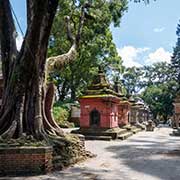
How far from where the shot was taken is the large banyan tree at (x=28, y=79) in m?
10.1

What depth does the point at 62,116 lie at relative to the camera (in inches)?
1336

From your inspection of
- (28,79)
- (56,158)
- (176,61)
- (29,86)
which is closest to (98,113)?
(29,86)

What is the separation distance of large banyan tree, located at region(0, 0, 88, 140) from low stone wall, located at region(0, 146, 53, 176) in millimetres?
790

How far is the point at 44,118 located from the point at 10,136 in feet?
5.42

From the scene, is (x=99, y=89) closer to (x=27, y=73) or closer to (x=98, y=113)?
(x=98, y=113)

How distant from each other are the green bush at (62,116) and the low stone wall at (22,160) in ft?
73.5

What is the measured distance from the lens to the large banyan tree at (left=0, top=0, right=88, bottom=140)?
10.1 meters

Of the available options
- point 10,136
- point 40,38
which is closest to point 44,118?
point 10,136

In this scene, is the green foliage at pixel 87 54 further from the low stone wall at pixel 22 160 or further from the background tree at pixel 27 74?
the low stone wall at pixel 22 160

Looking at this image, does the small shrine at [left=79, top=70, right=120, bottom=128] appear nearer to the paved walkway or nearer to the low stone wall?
the paved walkway

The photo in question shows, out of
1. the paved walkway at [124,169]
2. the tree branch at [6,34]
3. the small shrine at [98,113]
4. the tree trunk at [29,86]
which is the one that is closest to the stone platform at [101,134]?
the small shrine at [98,113]

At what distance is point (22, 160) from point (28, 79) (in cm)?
257

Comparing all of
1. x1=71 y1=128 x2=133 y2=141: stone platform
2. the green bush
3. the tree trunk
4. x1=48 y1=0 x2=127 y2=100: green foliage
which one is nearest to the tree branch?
the tree trunk

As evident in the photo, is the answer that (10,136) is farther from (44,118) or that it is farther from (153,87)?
(153,87)
